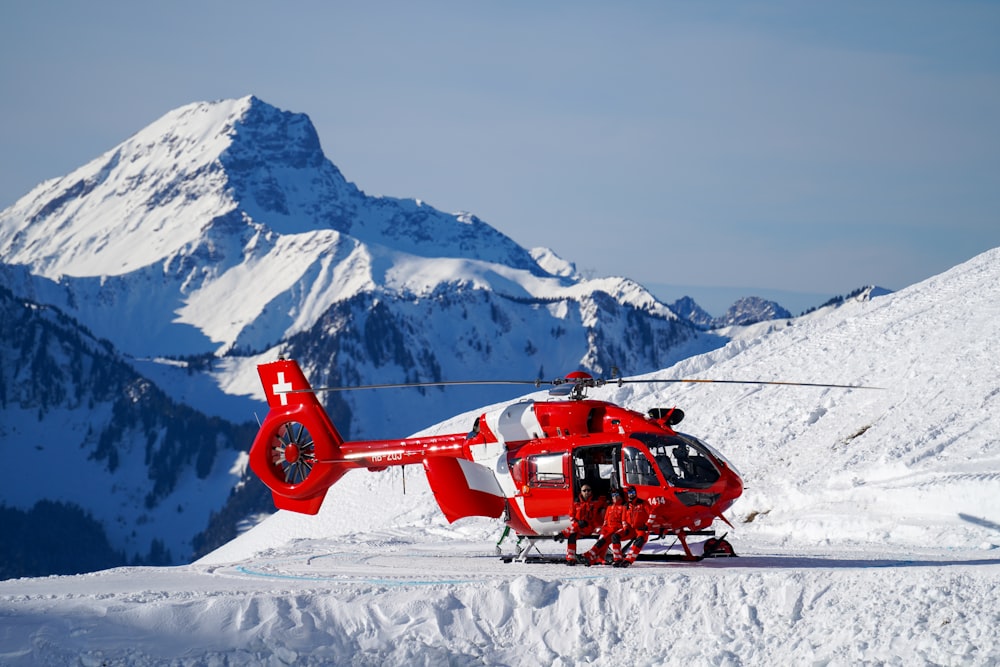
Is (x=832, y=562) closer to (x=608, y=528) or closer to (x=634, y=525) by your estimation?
(x=634, y=525)

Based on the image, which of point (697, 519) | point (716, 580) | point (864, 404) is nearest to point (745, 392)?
point (864, 404)

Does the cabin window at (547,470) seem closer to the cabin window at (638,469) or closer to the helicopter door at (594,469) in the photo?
the helicopter door at (594,469)

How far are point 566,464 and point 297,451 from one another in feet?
25.3

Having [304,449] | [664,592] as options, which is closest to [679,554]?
[664,592]

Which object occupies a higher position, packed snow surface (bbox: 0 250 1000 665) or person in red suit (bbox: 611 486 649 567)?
person in red suit (bbox: 611 486 649 567)

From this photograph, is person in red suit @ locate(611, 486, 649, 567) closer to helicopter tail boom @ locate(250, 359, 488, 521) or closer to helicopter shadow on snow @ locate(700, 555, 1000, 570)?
helicopter shadow on snow @ locate(700, 555, 1000, 570)

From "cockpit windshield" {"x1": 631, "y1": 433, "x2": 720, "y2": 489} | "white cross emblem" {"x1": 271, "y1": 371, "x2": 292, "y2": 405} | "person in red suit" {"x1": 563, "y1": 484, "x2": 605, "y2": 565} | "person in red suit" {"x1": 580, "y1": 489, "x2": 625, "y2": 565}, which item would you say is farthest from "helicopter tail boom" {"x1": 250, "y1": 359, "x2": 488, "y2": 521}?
"cockpit windshield" {"x1": 631, "y1": 433, "x2": 720, "y2": 489}

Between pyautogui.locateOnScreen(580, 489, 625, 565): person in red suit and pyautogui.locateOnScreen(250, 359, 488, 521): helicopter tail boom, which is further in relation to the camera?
pyautogui.locateOnScreen(250, 359, 488, 521): helicopter tail boom

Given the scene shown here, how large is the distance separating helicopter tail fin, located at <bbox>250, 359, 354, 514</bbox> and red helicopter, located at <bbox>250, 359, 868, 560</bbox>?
2.95ft

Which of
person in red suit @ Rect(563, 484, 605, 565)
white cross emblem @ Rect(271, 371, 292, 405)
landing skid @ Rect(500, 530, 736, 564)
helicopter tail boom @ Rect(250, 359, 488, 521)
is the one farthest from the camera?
white cross emblem @ Rect(271, 371, 292, 405)

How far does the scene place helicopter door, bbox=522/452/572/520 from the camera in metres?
23.0

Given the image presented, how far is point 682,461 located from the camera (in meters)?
21.8

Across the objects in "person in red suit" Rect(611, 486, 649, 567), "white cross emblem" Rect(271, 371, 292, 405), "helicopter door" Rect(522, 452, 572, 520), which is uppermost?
"white cross emblem" Rect(271, 371, 292, 405)

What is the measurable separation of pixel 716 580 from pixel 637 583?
3.94 feet
